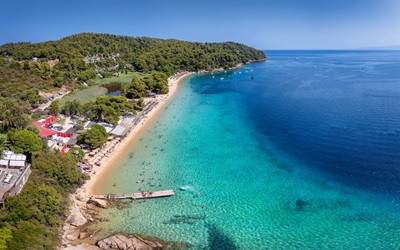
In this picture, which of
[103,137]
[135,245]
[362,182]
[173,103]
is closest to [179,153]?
[103,137]

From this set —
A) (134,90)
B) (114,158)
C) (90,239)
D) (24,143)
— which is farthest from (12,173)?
(134,90)

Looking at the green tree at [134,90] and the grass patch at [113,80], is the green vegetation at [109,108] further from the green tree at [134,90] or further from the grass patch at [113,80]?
the grass patch at [113,80]

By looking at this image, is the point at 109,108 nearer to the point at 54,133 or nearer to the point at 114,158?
the point at 54,133

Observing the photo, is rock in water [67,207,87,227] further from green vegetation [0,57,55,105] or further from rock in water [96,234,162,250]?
green vegetation [0,57,55,105]

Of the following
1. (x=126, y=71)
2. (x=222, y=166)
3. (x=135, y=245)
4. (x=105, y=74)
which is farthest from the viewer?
(x=126, y=71)

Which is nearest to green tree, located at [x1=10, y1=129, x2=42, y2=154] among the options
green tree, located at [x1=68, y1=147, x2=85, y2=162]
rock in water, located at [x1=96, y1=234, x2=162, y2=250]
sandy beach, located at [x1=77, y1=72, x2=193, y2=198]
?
green tree, located at [x1=68, y1=147, x2=85, y2=162]

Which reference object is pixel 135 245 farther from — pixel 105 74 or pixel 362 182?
pixel 105 74
